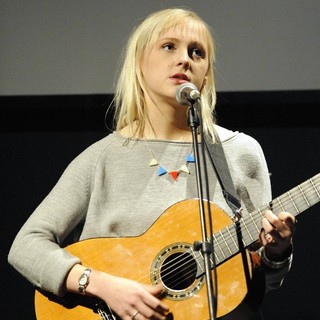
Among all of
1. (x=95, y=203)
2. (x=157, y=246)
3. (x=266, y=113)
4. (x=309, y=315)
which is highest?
(x=266, y=113)

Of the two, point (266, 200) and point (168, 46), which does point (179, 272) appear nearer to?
point (266, 200)

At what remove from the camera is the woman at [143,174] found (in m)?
2.30

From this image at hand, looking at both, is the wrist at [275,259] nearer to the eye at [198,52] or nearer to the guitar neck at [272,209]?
the guitar neck at [272,209]

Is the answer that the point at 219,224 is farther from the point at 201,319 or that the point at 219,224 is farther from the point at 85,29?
the point at 85,29

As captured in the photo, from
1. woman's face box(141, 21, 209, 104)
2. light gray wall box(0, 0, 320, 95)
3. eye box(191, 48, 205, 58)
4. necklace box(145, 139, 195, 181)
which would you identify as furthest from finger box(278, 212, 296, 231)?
light gray wall box(0, 0, 320, 95)

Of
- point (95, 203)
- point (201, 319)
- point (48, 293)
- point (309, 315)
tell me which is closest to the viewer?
point (201, 319)

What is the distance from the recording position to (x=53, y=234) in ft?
7.95

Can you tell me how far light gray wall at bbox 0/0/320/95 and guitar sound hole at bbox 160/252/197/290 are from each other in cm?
127

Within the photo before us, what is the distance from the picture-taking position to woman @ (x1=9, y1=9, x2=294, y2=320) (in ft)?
7.55

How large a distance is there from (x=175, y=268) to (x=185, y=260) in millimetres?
40

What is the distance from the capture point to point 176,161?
2496mm

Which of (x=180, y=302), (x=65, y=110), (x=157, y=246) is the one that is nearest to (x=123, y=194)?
(x=157, y=246)

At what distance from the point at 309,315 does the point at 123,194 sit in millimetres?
1259

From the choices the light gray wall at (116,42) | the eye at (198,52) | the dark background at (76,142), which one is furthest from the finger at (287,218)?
the light gray wall at (116,42)
